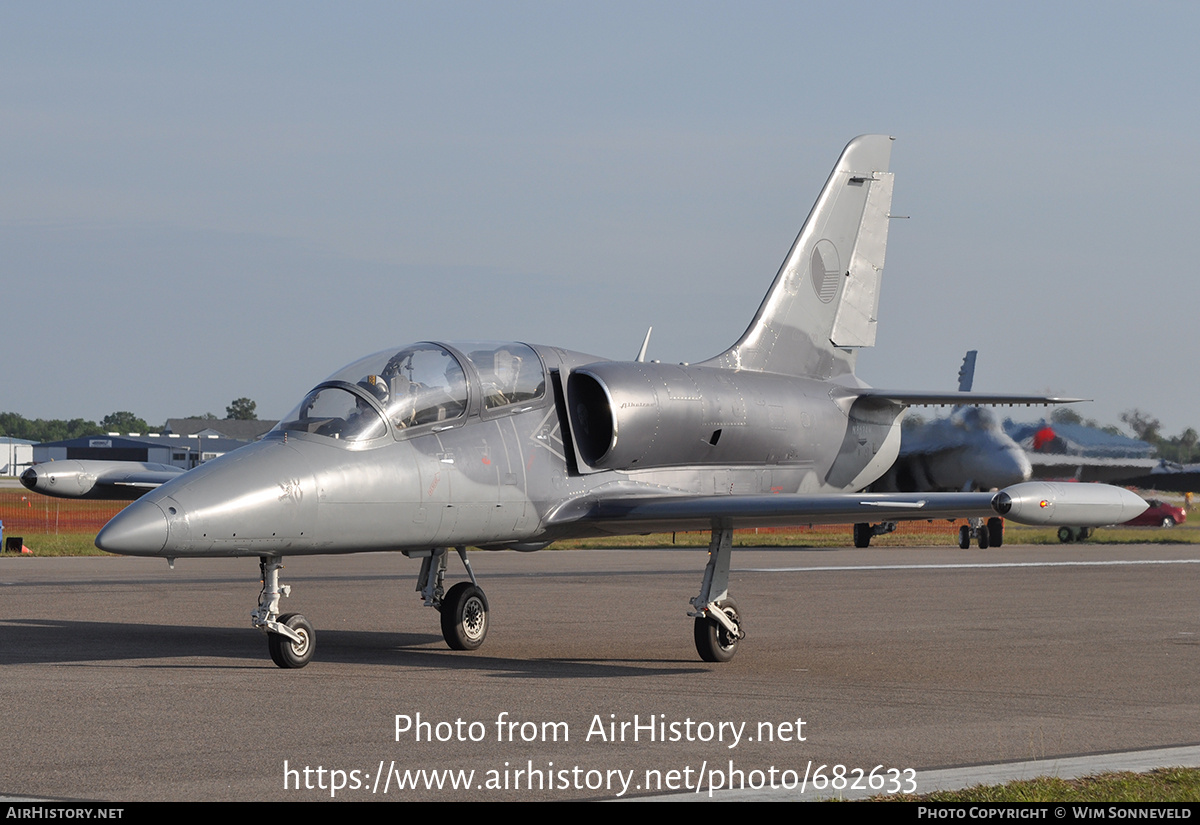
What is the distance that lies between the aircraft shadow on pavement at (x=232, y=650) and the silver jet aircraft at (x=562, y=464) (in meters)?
0.80

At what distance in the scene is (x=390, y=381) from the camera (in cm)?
1229

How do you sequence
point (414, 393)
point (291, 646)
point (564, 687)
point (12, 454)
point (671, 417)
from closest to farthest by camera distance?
point (564, 687) → point (291, 646) → point (414, 393) → point (671, 417) → point (12, 454)

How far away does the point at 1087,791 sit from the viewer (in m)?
7.02

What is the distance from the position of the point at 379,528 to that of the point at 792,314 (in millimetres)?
6742

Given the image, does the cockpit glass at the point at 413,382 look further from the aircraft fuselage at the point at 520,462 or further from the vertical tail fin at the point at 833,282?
the vertical tail fin at the point at 833,282

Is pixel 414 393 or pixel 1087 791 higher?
pixel 414 393

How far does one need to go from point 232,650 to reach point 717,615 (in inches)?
200

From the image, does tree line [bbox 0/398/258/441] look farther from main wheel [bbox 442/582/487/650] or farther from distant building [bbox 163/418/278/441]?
main wheel [bbox 442/582/487/650]

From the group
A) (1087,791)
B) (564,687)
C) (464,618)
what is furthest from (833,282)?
(1087,791)

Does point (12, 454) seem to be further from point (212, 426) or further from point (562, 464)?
point (562, 464)

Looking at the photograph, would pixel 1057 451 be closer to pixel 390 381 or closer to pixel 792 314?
pixel 792 314

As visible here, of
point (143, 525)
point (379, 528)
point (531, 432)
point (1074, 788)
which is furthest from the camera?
point (531, 432)

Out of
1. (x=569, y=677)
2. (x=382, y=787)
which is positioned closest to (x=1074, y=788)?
(x=382, y=787)

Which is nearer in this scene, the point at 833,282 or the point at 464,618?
the point at 464,618
